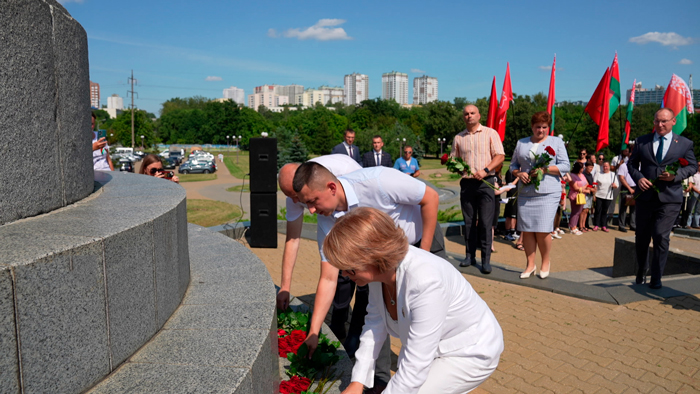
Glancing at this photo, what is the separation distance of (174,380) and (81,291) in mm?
509

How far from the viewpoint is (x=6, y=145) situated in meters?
2.35

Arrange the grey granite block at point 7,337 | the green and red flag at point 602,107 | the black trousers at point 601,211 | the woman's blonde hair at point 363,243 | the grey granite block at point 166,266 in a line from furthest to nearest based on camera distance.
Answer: the green and red flag at point 602,107
the black trousers at point 601,211
the grey granite block at point 166,266
the woman's blonde hair at point 363,243
the grey granite block at point 7,337

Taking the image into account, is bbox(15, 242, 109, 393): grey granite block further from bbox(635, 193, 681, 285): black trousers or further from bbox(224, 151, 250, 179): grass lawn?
bbox(224, 151, 250, 179): grass lawn

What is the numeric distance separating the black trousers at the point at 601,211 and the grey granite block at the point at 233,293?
10.5 metres

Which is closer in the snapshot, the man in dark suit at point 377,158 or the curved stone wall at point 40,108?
the curved stone wall at point 40,108

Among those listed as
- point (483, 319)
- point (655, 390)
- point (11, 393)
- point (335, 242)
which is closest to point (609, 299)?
point (655, 390)

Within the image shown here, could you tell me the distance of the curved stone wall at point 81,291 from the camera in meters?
1.74

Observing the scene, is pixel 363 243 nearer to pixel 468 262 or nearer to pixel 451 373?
pixel 451 373

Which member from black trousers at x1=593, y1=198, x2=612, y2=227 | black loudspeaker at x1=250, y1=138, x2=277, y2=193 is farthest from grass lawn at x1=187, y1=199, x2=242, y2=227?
black trousers at x1=593, y1=198, x2=612, y2=227

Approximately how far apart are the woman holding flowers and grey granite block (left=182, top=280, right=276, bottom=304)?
3.86 meters

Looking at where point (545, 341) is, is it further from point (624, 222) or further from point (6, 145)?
point (624, 222)

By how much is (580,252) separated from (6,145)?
9492 mm

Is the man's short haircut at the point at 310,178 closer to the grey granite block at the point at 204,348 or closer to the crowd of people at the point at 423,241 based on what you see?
the crowd of people at the point at 423,241

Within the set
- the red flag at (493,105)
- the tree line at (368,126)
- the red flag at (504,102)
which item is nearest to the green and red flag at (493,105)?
the red flag at (493,105)
